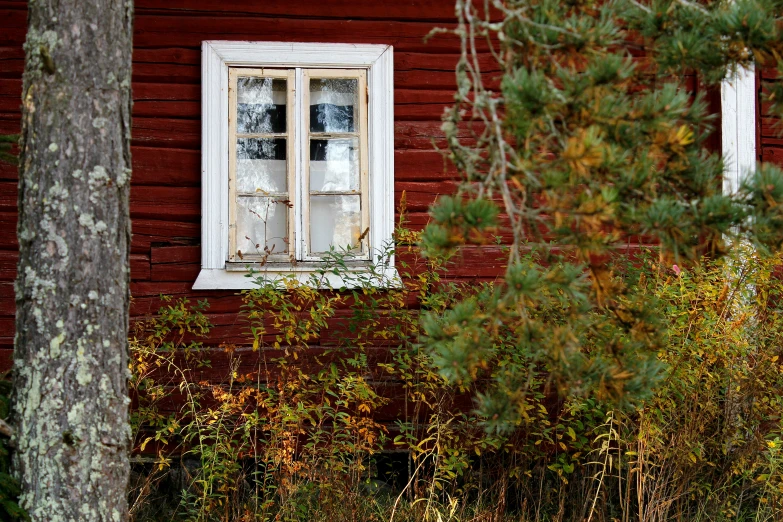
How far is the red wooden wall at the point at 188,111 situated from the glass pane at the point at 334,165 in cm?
28

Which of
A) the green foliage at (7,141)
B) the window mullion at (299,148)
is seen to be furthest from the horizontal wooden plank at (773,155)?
the green foliage at (7,141)

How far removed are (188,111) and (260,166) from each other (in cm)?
54

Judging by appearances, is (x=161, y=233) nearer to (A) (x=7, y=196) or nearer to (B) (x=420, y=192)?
(A) (x=7, y=196)

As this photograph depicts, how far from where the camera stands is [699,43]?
2.38 metres

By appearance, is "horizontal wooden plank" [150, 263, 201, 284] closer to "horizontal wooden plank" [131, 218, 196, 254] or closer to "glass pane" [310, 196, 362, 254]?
"horizontal wooden plank" [131, 218, 196, 254]

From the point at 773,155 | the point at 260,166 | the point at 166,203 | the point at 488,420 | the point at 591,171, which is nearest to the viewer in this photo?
the point at 591,171

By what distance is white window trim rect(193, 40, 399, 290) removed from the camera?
5.09 meters

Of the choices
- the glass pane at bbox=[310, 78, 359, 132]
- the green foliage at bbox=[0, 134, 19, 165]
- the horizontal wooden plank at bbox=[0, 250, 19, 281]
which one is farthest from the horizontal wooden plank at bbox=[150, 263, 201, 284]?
the green foliage at bbox=[0, 134, 19, 165]

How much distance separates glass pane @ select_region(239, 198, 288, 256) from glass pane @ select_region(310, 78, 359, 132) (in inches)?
21.7

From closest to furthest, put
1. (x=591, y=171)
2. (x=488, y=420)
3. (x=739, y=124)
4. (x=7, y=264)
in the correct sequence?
(x=591, y=171) → (x=488, y=420) → (x=7, y=264) → (x=739, y=124)

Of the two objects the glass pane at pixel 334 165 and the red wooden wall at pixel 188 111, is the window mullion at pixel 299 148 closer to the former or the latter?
the glass pane at pixel 334 165

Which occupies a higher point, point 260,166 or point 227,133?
point 227,133

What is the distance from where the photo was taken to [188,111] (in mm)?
5207

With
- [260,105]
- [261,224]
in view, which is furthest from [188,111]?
[261,224]
